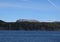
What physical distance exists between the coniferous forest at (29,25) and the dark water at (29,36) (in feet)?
0.34

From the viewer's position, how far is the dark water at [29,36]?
587 centimetres

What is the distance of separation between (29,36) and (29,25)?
0.86 ft

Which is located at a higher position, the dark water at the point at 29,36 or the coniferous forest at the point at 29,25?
the coniferous forest at the point at 29,25

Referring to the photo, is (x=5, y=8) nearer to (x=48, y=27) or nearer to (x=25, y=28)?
(x=25, y=28)

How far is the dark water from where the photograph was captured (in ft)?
19.2

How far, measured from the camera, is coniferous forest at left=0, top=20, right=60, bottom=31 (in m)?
5.81

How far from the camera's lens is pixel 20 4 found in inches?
237

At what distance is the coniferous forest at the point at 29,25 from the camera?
5.81m

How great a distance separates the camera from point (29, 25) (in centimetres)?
587

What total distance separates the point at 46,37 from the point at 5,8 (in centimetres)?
113

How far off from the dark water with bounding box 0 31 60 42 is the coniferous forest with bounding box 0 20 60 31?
0.34 feet

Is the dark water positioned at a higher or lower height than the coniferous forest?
lower

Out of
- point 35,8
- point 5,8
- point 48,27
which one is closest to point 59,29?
point 48,27

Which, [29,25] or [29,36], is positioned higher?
[29,25]
